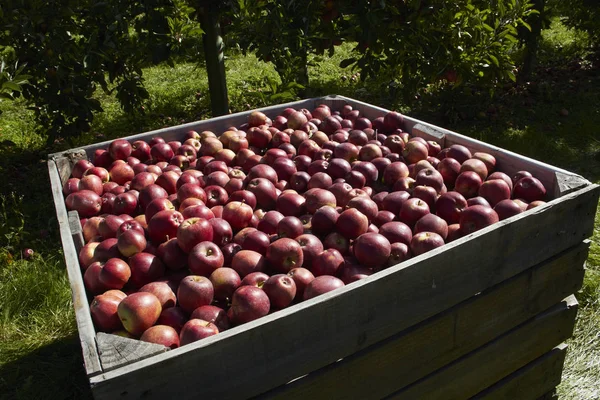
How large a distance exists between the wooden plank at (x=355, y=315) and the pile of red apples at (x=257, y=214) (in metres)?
0.11

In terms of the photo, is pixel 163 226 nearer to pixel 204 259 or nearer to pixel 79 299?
pixel 204 259

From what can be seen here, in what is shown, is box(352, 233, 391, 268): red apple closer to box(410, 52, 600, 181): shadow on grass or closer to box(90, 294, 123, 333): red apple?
box(90, 294, 123, 333): red apple

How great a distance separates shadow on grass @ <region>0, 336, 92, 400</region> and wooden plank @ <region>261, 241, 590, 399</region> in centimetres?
166

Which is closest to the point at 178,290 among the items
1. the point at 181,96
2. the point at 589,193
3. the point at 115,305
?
the point at 115,305

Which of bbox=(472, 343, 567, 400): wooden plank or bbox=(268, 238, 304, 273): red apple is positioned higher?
bbox=(268, 238, 304, 273): red apple

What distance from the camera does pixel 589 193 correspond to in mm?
2037

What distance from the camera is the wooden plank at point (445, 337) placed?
1.64 meters

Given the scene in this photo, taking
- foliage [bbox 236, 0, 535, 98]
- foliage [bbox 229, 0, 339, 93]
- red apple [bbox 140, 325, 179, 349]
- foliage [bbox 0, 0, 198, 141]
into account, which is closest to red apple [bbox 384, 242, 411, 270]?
red apple [bbox 140, 325, 179, 349]

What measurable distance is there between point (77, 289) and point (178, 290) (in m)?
0.31

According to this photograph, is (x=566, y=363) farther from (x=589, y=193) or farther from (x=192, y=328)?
(x=192, y=328)

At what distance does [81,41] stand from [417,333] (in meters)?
3.81

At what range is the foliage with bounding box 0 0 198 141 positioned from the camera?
406cm

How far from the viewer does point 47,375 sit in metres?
2.88

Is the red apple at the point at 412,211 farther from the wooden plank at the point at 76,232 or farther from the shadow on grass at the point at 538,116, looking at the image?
the shadow on grass at the point at 538,116
